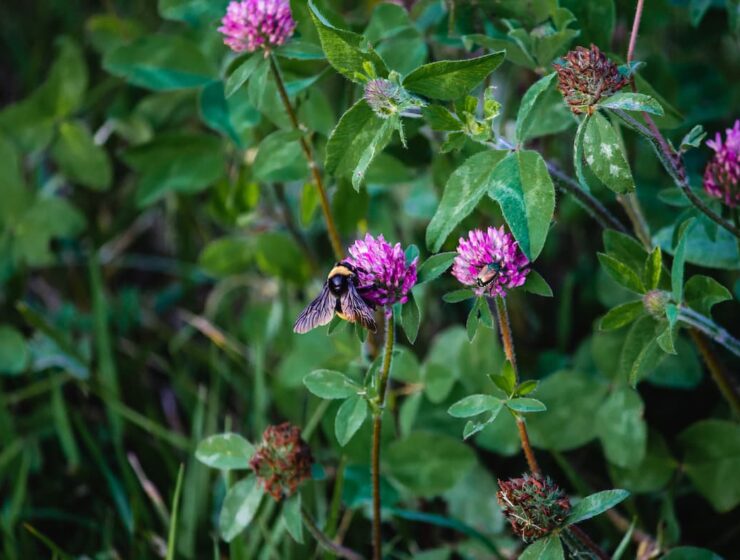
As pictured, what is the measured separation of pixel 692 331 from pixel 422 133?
60 centimetres

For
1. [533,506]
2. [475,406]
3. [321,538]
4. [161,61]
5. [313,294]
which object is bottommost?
[321,538]

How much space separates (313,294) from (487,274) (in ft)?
3.26

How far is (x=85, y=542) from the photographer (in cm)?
181

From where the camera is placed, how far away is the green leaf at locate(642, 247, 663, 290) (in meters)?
1.19

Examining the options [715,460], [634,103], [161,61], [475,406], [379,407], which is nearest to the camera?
[634,103]

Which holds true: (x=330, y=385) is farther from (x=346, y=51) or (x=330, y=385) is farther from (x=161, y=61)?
(x=161, y=61)

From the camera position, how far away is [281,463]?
132cm

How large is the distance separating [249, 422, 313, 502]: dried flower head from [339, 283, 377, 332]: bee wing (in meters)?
0.28

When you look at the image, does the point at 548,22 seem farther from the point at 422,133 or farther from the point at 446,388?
the point at 446,388

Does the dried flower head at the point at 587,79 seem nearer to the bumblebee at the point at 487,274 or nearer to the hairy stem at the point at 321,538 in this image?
the bumblebee at the point at 487,274

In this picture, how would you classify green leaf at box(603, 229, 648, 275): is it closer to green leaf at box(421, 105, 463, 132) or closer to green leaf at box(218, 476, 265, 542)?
green leaf at box(421, 105, 463, 132)

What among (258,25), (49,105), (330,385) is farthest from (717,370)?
(49,105)

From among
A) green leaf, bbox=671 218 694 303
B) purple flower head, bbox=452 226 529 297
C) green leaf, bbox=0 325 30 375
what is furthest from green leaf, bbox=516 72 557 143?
green leaf, bbox=0 325 30 375

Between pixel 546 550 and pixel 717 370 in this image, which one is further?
pixel 717 370
